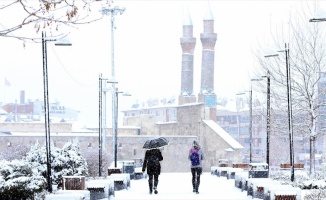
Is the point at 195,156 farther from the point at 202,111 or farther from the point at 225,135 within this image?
the point at 202,111

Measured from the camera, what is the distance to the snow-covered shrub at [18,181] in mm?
13867

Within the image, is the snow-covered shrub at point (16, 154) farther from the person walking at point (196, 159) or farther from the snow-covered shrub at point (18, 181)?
the snow-covered shrub at point (18, 181)

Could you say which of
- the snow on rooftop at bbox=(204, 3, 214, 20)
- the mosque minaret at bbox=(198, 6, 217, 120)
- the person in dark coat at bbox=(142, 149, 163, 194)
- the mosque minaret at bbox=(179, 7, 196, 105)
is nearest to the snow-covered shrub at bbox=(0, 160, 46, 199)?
the person in dark coat at bbox=(142, 149, 163, 194)

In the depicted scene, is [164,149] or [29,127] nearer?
[164,149]

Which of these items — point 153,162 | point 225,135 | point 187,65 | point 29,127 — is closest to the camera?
point 153,162

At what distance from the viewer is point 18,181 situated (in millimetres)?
14141

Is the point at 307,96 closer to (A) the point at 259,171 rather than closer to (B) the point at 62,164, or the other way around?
Result: (A) the point at 259,171

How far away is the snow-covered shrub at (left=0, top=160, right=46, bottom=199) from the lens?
546 inches

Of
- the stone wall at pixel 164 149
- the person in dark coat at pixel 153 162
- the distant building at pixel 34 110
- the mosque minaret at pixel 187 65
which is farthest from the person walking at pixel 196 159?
the distant building at pixel 34 110

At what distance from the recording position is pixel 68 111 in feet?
390

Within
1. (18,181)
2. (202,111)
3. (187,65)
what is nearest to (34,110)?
(187,65)

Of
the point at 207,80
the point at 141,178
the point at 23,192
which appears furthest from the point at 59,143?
the point at 23,192

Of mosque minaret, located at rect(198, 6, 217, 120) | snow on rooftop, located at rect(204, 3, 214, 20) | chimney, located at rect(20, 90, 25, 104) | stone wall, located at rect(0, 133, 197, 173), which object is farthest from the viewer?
chimney, located at rect(20, 90, 25, 104)

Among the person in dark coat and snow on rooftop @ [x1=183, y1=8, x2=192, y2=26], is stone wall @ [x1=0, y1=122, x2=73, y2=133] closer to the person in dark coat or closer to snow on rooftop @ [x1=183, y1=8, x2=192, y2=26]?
snow on rooftop @ [x1=183, y1=8, x2=192, y2=26]
